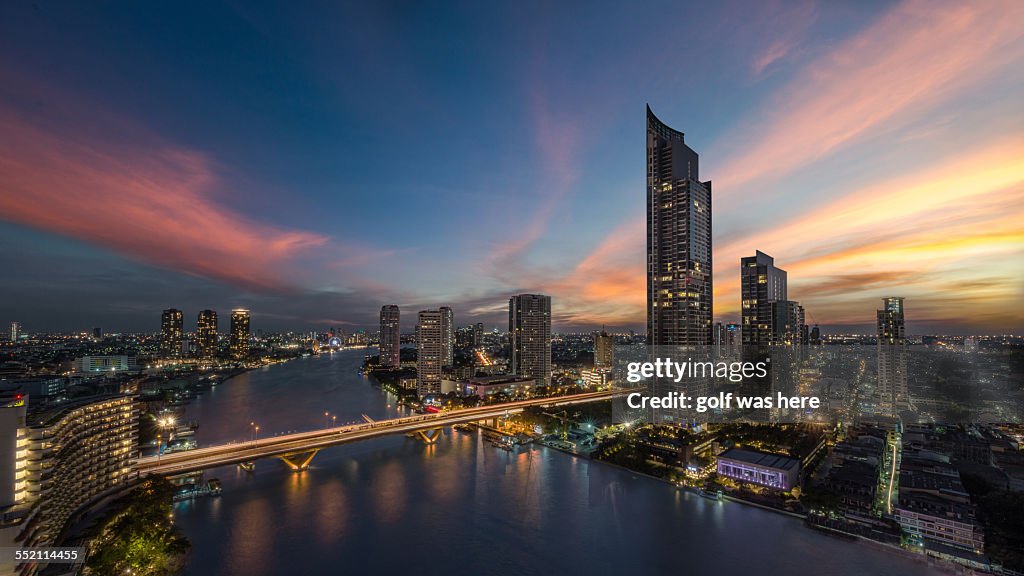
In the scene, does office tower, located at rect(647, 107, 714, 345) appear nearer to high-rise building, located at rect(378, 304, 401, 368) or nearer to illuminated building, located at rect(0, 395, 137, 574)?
illuminated building, located at rect(0, 395, 137, 574)

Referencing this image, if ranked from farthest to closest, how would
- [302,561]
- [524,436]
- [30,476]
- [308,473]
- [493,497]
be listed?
[524,436] → [308,473] → [493,497] → [302,561] → [30,476]

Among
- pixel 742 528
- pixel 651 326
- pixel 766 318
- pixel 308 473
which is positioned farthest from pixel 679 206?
pixel 308 473

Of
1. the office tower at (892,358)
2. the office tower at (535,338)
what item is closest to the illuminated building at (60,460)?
the office tower at (535,338)

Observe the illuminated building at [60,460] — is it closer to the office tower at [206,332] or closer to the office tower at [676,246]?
the office tower at [676,246]

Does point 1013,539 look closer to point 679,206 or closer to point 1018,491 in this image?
point 1018,491

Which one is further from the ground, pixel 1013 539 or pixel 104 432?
pixel 104 432

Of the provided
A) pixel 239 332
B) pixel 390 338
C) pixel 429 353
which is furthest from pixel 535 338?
pixel 239 332

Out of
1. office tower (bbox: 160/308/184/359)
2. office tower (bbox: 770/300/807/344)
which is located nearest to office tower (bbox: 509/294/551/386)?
office tower (bbox: 770/300/807/344)
